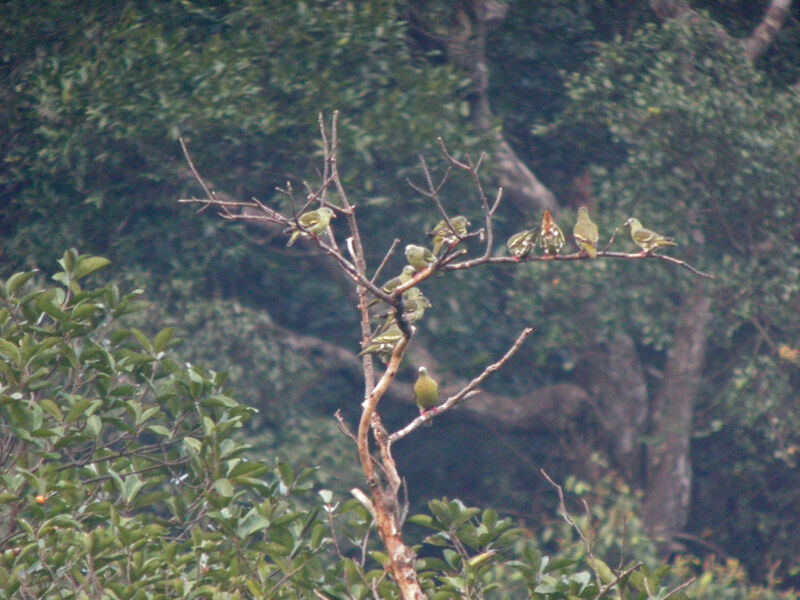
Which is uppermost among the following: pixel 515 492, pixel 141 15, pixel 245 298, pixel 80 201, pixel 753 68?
pixel 753 68

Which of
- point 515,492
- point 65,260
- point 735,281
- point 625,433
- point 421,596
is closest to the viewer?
point 421,596

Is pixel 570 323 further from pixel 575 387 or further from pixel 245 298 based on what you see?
pixel 245 298

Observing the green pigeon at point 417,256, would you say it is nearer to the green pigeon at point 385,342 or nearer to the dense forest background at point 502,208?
the green pigeon at point 385,342

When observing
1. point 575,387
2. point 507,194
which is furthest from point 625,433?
point 507,194

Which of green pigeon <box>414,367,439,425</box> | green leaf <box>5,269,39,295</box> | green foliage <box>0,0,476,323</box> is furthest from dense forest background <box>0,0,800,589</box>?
green pigeon <box>414,367,439,425</box>

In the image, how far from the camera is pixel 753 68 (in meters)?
11.1

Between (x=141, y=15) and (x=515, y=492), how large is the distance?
789cm

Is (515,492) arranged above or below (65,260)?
below

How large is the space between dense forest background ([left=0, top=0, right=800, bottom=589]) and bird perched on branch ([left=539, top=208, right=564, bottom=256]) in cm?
490

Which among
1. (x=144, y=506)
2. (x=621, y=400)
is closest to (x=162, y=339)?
(x=144, y=506)

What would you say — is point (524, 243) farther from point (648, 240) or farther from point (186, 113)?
point (186, 113)

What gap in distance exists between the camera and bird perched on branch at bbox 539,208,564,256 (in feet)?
14.7

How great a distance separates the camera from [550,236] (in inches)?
178

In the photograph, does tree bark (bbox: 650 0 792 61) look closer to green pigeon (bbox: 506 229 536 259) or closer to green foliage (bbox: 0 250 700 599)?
green pigeon (bbox: 506 229 536 259)
